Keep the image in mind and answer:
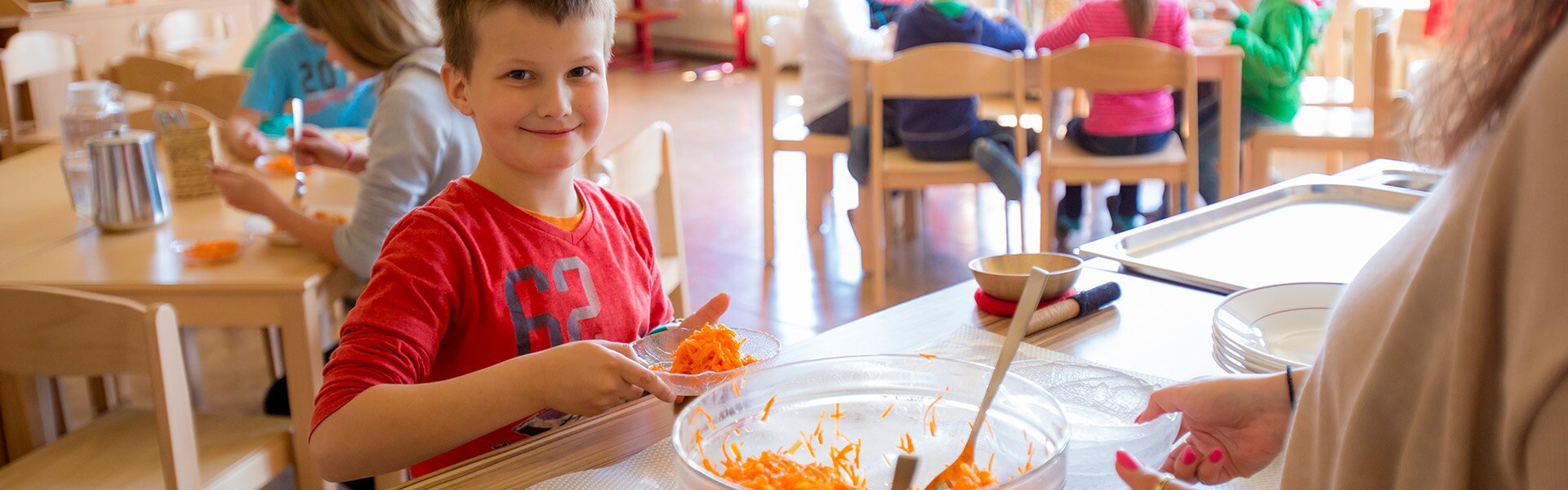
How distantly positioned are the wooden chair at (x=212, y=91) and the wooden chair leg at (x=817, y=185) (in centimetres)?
190

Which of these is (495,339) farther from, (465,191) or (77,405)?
(77,405)

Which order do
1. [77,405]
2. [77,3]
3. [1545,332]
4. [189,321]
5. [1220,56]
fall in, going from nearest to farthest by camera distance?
[1545,332], [189,321], [77,405], [1220,56], [77,3]

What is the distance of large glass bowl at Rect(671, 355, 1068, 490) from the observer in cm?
87

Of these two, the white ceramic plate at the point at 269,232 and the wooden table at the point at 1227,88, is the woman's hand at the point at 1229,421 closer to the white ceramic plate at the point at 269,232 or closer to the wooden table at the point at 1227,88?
the white ceramic plate at the point at 269,232

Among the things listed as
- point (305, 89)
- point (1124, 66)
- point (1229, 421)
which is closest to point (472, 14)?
point (1229, 421)

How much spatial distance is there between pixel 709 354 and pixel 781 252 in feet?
10.4

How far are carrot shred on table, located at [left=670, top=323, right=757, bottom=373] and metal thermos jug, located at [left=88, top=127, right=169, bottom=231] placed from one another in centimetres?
153

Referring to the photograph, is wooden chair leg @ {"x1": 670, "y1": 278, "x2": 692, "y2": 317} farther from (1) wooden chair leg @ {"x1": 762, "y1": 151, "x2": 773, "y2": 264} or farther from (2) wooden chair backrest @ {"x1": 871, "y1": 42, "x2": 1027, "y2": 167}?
(1) wooden chair leg @ {"x1": 762, "y1": 151, "x2": 773, "y2": 264}

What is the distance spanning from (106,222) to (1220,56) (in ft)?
9.05

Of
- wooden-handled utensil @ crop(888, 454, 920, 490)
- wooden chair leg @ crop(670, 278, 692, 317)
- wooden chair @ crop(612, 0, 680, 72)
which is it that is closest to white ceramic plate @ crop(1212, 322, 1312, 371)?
wooden-handled utensil @ crop(888, 454, 920, 490)

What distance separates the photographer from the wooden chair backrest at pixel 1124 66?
3.23 meters

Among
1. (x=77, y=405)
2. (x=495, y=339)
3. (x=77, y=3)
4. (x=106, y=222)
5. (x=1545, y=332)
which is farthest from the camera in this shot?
(x=77, y=3)

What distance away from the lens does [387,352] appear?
1.05 metres

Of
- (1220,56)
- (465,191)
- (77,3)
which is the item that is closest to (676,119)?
(77,3)
